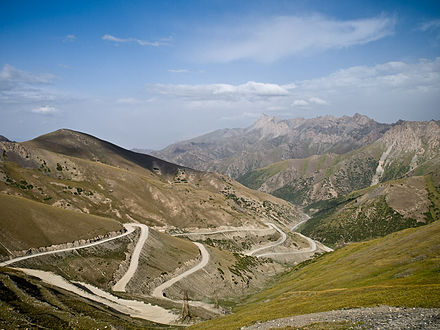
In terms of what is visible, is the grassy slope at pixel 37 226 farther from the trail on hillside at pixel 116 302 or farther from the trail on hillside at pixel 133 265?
the trail on hillside at pixel 116 302

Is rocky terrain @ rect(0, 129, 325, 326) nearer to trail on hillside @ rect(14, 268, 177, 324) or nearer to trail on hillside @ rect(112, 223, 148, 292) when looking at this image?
trail on hillside @ rect(14, 268, 177, 324)

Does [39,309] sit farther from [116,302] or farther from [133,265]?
[133,265]

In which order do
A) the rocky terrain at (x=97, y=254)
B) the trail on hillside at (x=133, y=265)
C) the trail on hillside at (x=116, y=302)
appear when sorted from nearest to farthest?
the trail on hillside at (x=116, y=302)
the rocky terrain at (x=97, y=254)
the trail on hillside at (x=133, y=265)

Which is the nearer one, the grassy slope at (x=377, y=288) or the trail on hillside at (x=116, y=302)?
the grassy slope at (x=377, y=288)

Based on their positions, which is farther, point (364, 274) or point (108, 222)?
point (108, 222)

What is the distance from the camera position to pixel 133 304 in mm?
67688

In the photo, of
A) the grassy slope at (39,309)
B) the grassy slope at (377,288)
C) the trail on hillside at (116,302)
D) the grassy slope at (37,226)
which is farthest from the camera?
the grassy slope at (37,226)

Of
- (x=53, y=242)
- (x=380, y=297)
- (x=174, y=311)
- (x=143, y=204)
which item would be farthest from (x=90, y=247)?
(x=143, y=204)

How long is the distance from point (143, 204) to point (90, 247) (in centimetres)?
9614

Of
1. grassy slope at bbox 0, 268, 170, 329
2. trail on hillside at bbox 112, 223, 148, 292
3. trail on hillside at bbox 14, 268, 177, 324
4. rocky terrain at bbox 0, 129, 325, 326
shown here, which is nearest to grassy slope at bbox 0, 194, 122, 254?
rocky terrain at bbox 0, 129, 325, 326

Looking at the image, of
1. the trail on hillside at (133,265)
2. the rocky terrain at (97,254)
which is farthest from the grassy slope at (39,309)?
the trail on hillside at (133,265)

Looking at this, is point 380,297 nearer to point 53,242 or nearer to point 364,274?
point 364,274

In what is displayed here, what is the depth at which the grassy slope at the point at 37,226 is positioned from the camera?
8462 cm

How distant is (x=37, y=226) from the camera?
307ft
